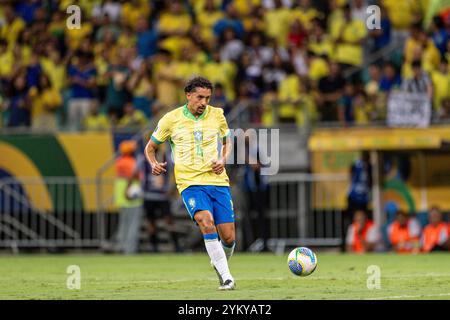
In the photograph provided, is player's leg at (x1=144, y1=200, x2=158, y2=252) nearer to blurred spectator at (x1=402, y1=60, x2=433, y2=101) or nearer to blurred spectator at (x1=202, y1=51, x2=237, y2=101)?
blurred spectator at (x1=202, y1=51, x2=237, y2=101)

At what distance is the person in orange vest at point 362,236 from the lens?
25.4m

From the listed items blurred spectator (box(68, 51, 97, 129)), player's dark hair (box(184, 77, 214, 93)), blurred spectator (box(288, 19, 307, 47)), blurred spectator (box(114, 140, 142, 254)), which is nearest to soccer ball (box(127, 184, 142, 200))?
blurred spectator (box(114, 140, 142, 254))

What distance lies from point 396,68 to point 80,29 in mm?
8346

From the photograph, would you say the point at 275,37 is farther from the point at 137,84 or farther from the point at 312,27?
the point at 137,84

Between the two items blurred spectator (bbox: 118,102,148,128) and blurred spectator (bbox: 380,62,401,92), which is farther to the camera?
blurred spectator (bbox: 118,102,148,128)

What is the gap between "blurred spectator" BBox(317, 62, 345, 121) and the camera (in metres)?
26.2

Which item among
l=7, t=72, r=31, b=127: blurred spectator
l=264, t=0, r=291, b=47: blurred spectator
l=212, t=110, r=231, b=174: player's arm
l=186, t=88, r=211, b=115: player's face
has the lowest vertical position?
l=212, t=110, r=231, b=174: player's arm

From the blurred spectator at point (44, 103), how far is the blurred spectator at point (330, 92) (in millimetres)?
6518

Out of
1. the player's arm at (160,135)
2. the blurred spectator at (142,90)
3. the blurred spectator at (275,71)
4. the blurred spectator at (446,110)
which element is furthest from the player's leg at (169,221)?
the player's arm at (160,135)

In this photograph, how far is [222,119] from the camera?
14.9 meters

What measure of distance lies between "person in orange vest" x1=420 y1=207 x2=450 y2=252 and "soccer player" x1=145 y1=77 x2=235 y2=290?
33.4 ft

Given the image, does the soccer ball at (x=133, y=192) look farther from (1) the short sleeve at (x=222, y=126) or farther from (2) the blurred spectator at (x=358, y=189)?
(1) the short sleeve at (x=222, y=126)

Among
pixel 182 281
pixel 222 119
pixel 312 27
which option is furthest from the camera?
pixel 312 27
